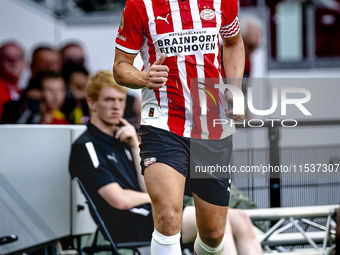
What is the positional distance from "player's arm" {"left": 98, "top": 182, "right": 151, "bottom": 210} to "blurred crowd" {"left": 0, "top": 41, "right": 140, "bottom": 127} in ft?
2.56

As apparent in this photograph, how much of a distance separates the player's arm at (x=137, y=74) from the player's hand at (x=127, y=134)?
41.4 inches

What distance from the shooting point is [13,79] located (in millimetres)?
3945

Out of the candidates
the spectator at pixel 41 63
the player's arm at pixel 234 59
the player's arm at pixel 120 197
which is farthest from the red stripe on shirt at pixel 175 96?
the spectator at pixel 41 63

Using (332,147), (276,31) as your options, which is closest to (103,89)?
(332,147)

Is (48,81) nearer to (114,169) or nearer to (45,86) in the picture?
(45,86)

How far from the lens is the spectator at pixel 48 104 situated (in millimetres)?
3570

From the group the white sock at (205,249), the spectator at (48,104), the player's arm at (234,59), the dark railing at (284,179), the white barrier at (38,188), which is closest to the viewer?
the white sock at (205,249)

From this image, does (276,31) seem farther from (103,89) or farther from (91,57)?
(103,89)

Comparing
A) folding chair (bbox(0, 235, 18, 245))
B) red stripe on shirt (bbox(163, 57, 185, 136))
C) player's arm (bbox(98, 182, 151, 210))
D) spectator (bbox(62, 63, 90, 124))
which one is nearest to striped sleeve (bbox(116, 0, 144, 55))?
red stripe on shirt (bbox(163, 57, 185, 136))

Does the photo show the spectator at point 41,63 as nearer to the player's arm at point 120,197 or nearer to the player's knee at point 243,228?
the player's arm at point 120,197

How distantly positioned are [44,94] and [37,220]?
136 cm

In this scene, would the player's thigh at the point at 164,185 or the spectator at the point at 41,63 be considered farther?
the spectator at the point at 41,63

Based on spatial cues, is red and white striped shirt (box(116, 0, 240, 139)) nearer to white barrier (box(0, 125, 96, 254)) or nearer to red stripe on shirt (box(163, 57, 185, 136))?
red stripe on shirt (box(163, 57, 185, 136))

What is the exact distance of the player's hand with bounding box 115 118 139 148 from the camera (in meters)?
3.07
